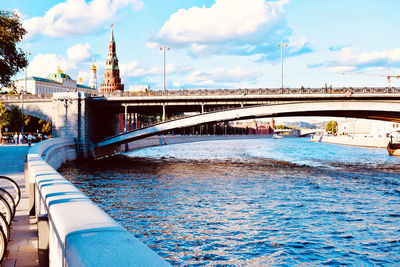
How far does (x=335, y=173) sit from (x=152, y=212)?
1929 centimetres

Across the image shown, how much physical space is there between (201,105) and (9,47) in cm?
2113

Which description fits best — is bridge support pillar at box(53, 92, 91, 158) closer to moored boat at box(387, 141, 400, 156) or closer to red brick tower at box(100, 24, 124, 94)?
moored boat at box(387, 141, 400, 156)

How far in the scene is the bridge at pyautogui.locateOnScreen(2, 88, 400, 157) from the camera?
39.2 meters

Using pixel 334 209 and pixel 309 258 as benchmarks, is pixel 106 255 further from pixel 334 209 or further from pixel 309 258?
pixel 334 209

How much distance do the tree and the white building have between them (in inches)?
3450

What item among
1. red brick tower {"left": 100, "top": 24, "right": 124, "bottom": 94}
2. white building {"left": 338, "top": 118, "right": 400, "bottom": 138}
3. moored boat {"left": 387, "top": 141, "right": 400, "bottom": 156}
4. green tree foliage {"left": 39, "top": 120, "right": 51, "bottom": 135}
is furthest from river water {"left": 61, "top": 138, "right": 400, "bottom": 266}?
red brick tower {"left": 100, "top": 24, "right": 124, "bottom": 94}

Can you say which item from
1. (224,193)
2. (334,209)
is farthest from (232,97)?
(334,209)

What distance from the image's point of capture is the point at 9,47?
2664cm

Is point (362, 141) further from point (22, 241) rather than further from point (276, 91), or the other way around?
point (22, 241)

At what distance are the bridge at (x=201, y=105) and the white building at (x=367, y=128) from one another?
5846 cm

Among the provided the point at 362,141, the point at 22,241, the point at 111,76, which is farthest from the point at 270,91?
the point at 111,76

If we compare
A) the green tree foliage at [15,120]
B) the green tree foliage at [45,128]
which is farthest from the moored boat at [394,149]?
the green tree foliage at [45,128]

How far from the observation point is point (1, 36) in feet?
83.0

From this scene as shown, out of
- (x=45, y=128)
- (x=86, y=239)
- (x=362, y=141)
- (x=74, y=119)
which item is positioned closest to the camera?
(x=86, y=239)
